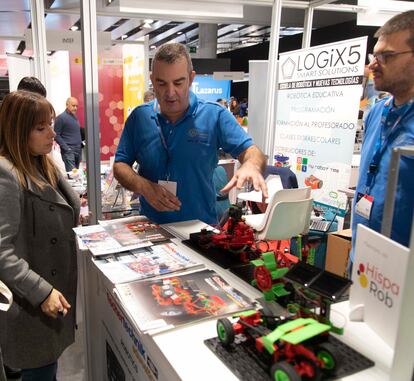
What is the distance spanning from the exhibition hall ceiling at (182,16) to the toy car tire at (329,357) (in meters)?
3.50

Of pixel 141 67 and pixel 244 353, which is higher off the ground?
pixel 141 67

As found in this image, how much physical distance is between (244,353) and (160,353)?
20cm

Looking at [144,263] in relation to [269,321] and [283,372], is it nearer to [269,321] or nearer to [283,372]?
[269,321]

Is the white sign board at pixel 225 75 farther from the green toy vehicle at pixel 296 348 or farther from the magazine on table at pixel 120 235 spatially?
the green toy vehicle at pixel 296 348

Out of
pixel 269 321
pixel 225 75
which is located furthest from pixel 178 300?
pixel 225 75

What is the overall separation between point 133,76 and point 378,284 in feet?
14.6

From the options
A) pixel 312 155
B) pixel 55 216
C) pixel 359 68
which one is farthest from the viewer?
pixel 312 155

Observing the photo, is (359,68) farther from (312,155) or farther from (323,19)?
(323,19)

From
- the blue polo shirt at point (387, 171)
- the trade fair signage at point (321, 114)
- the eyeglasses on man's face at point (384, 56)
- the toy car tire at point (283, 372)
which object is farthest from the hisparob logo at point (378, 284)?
the trade fair signage at point (321, 114)

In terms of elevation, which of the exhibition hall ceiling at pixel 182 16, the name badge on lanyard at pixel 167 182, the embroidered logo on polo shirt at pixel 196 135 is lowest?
the name badge on lanyard at pixel 167 182

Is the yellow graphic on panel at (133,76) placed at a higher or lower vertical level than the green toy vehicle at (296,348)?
higher

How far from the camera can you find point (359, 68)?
324 centimetres

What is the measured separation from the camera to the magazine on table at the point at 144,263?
1280 mm

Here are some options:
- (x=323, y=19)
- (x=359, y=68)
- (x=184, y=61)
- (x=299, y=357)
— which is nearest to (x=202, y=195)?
(x=184, y=61)
